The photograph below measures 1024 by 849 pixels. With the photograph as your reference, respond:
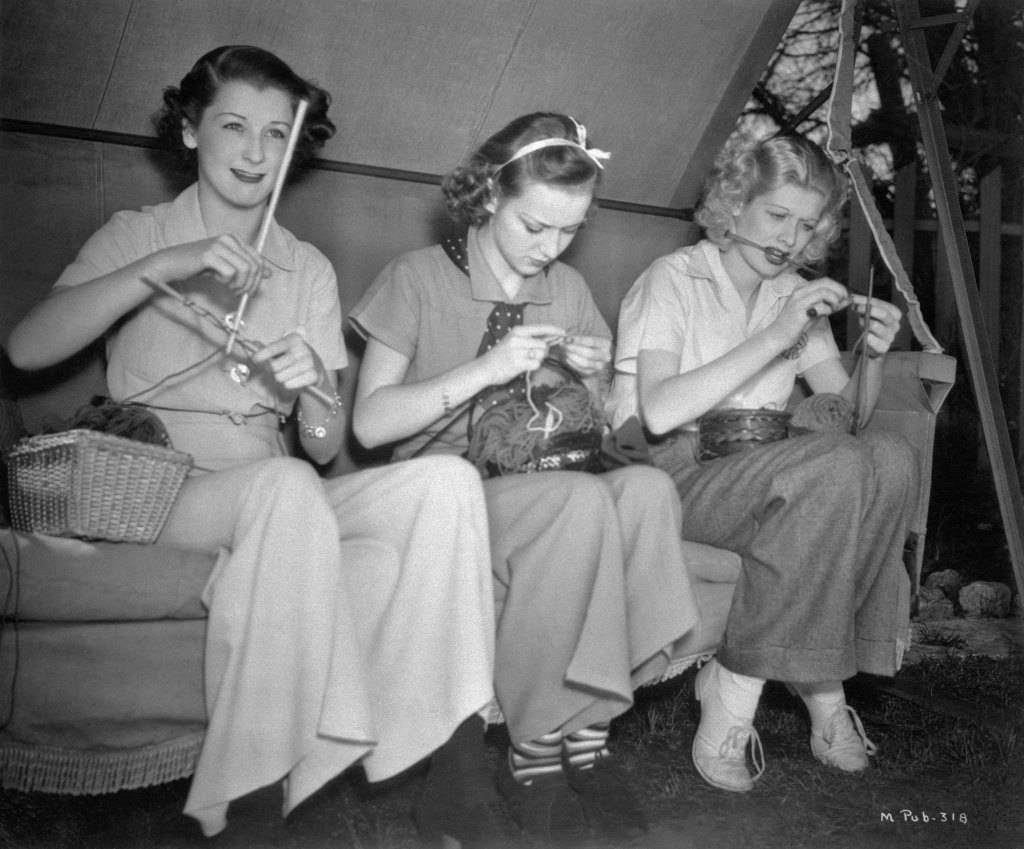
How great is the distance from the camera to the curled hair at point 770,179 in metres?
2.42

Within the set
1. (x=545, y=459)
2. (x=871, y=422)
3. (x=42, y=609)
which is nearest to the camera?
(x=42, y=609)

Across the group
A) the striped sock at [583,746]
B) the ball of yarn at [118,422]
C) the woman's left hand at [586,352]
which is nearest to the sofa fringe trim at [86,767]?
the ball of yarn at [118,422]

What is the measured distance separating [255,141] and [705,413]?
1.06m

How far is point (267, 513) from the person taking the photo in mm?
1591

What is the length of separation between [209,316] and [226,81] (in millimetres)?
532

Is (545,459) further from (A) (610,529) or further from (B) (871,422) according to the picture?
(B) (871,422)

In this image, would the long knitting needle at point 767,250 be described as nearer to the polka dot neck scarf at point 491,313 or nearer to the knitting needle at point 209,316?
the polka dot neck scarf at point 491,313

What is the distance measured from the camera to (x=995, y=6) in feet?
13.9

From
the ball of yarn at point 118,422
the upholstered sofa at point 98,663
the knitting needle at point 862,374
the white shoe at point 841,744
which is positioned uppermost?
the knitting needle at point 862,374

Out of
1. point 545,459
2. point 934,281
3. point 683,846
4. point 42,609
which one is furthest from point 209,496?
point 934,281

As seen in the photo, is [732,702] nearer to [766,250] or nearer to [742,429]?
[742,429]

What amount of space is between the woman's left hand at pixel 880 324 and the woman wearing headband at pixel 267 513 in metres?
1.11

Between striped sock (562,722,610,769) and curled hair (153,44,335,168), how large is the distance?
132 cm

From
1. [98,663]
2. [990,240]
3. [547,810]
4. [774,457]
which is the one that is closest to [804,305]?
[774,457]
